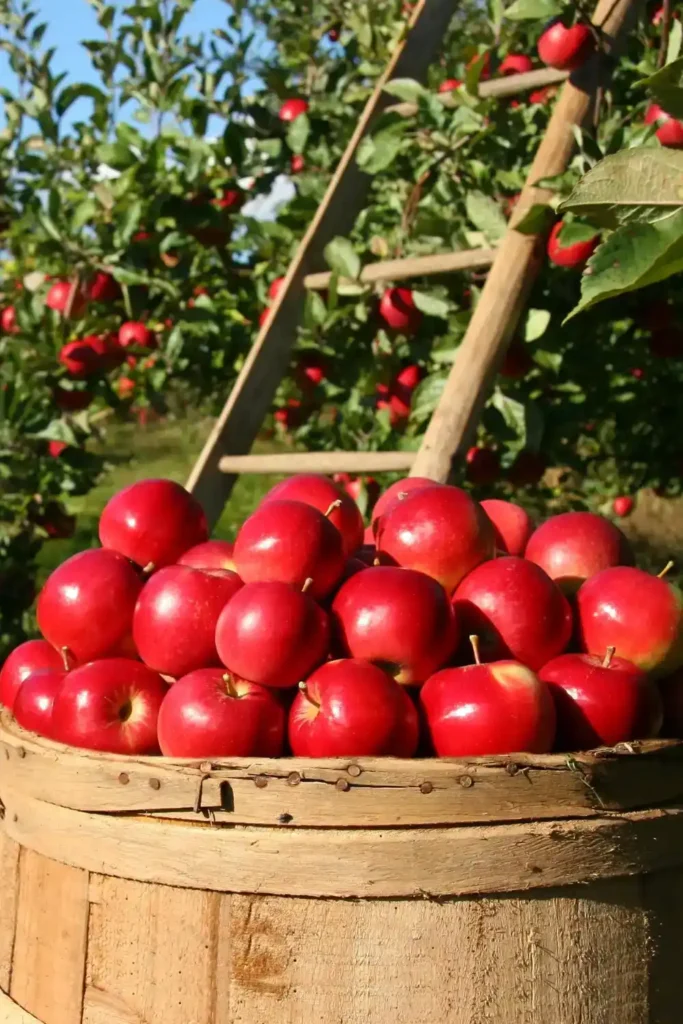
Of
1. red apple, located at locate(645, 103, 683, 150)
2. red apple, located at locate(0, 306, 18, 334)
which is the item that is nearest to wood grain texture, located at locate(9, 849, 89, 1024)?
red apple, located at locate(645, 103, 683, 150)

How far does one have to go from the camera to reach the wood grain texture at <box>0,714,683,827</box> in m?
0.94

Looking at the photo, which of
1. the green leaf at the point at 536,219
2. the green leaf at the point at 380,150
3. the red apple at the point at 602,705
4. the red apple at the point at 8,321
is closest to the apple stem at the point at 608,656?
the red apple at the point at 602,705

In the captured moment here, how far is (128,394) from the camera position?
3.92m

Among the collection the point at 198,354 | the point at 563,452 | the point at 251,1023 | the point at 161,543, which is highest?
the point at 161,543

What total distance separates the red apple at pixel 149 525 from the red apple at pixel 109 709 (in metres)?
0.19

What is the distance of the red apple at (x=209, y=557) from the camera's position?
1304 millimetres

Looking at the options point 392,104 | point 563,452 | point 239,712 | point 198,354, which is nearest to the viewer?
point 239,712

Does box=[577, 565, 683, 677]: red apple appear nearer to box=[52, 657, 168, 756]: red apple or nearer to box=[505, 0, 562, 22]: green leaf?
box=[52, 657, 168, 756]: red apple

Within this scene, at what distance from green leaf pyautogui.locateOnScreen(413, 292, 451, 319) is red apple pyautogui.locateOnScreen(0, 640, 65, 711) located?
1508mm

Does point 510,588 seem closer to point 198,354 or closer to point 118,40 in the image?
point 198,354

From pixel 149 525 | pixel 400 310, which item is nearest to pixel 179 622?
pixel 149 525

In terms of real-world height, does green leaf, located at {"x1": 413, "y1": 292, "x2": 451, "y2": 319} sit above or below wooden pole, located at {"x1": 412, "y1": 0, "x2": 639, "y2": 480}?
below

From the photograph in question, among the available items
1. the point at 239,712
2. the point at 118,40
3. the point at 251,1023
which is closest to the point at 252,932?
the point at 251,1023

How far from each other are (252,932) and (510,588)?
0.43m
